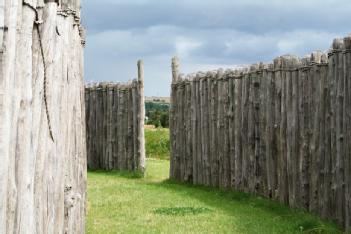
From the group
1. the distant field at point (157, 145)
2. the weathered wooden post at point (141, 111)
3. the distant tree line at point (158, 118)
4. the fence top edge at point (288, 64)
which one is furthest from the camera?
the distant tree line at point (158, 118)

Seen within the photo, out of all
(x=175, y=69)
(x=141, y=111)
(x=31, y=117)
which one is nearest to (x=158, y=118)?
(x=141, y=111)

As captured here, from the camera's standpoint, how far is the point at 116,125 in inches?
627

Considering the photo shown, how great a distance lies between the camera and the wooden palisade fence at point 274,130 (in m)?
8.02

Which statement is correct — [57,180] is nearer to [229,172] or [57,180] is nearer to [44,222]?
[44,222]

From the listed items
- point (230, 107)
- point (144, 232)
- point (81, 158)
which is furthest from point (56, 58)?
point (230, 107)

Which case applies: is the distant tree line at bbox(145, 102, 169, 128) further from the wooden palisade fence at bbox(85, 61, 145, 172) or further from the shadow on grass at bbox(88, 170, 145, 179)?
the shadow on grass at bbox(88, 170, 145, 179)

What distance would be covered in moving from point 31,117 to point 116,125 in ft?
40.2

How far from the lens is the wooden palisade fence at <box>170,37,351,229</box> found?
26.3 ft

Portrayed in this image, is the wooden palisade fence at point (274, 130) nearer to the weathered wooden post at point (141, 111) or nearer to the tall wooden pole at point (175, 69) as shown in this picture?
the tall wooden pole at point (175, 69)

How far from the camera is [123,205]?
10203 millimetres

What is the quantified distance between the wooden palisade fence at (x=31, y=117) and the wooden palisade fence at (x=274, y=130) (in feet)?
13.9

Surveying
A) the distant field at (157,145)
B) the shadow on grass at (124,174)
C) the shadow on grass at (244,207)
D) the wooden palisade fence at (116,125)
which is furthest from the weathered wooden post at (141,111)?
the distant field at (157,145)

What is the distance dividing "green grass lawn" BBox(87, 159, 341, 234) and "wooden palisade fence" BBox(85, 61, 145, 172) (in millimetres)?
2411

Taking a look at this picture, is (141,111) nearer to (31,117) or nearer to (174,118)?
(174,118)
